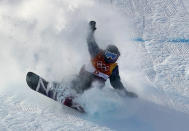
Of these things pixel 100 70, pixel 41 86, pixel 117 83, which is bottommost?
pixel 41 86

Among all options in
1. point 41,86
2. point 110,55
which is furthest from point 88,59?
point 41,86

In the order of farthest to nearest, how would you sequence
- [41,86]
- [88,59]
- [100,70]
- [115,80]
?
[88,59]
[115,80]
[100,70]
[41,86]

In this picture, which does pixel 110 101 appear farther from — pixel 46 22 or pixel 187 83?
pixel 46 22

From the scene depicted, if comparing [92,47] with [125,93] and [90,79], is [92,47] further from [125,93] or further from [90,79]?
[125,93]

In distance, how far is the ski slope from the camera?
466 cm

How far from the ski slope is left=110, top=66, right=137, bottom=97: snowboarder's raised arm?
4.3 inches

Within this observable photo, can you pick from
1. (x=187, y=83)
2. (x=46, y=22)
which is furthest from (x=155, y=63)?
(x=46, y=22)

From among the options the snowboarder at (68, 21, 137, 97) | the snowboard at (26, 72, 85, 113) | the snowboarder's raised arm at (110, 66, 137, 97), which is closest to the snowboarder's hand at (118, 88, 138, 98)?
the snowboarder's raised arm at (110, 66, 137, 97)

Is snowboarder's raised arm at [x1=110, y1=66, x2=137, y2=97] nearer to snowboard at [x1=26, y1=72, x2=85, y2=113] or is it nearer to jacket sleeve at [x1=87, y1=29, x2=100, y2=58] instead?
jacket sleeve at [x1=87, y1=29, x2=100, y2=58]

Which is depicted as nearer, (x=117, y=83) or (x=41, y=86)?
(x=41, y=86)

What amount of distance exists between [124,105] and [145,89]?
27.1 inches

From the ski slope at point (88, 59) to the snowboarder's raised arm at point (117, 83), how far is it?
0.11 meters

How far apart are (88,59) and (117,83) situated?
0.92 metres

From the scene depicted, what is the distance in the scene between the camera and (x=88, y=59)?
5.90 m
